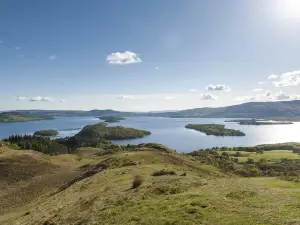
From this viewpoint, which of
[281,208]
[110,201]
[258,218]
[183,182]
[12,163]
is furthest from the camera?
[12,163]

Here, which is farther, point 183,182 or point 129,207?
point 183,182

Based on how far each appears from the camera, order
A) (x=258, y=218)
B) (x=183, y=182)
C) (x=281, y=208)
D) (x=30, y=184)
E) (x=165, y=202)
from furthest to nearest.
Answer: (x=30, y=184)
(x=183, y=182)
(x=165, y=202)
(x=281, y=208)
(x=258, y=218)

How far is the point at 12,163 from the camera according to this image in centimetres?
5747

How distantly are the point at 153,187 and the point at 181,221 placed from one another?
8.62 m

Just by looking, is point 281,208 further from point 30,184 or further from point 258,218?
point 30,184

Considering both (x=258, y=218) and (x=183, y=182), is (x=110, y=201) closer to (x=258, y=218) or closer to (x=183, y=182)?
(x=183, y=182)

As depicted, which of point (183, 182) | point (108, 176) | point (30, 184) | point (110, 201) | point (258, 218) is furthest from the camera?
point (30, 184)

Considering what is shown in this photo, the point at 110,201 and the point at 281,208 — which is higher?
the point at 281,208

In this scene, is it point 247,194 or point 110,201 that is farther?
point 110,201

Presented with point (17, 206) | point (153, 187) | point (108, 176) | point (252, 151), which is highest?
point (153, 187)

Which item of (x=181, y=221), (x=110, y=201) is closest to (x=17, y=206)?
(x=110, y=201)

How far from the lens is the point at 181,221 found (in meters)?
16.1

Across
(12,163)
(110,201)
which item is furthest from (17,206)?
(110,201)

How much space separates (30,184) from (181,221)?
4274 centimetres
